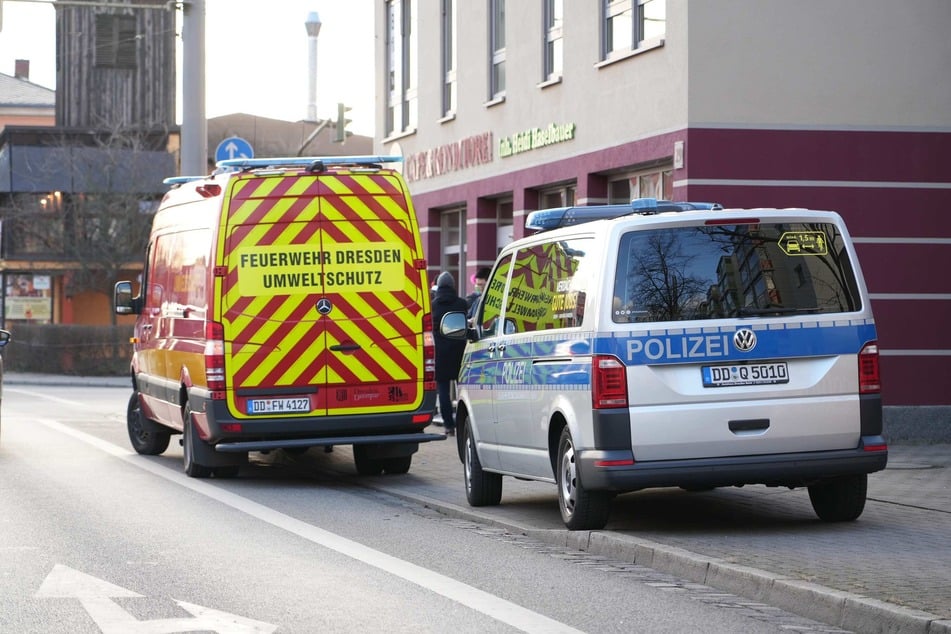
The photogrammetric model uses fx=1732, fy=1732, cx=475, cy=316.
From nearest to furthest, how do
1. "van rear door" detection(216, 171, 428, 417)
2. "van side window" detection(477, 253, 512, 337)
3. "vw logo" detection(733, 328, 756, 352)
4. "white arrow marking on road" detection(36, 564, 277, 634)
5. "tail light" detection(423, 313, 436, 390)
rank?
"white arrow marking on road" detection(36, 564, 277, 634) → "vw logo" detection(733, 328, 756, 352) → "van side window" detection(477, 253, 512, 337) → "van rear door" detection(216, 171, 428, 417) → "tail light" detection(423, 313, 436, 390)

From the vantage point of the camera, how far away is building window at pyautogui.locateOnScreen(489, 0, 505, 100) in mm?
25484

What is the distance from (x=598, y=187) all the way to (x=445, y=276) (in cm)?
266

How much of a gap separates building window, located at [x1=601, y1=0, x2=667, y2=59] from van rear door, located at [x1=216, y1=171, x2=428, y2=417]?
19.4 ft

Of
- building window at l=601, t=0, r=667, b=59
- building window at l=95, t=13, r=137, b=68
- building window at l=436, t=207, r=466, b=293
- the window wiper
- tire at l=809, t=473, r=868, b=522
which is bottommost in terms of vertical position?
tire at l=809, t=473, r=868, b=522

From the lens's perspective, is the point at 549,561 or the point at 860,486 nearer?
the point at 549,561

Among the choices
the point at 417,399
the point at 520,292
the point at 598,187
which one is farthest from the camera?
the point at 598,187

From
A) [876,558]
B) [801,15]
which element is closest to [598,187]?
[801,15]

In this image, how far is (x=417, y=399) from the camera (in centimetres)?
1470

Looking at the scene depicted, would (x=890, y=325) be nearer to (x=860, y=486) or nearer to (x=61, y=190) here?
(x=860, y=486)

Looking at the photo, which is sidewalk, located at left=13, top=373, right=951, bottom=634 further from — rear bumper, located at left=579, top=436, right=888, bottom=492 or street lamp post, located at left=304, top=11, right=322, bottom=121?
street lamp post, located at left=304, top=11, right=322, bottom=121

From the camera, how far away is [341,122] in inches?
1238

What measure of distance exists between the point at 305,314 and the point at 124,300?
14.0 feet

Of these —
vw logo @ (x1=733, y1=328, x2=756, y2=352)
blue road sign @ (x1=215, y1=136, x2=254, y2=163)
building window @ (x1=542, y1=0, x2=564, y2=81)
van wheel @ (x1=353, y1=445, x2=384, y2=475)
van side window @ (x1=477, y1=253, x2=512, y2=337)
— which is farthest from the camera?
building window @ (x1=542, y1=0, x2=564, y2=81)

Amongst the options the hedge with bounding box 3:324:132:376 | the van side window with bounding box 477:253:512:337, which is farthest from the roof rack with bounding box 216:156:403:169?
the hedge with bounding box 3:324:132:376
